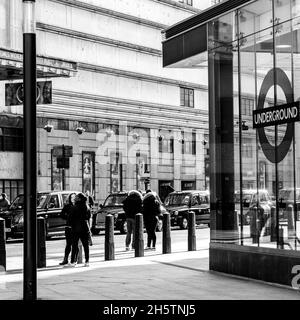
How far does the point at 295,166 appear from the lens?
11.3 m

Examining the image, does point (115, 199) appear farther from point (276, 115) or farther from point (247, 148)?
point (276, 115)

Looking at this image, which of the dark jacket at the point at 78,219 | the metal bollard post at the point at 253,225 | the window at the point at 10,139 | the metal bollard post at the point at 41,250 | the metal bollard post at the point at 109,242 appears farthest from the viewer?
the window at the point at 10,139

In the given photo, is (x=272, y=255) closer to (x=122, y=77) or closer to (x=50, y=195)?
(x=50, y=195)

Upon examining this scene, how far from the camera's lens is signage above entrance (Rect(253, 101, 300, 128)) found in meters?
11.1

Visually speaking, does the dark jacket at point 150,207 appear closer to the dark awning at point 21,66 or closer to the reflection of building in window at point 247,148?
the dark awning at point 21,66

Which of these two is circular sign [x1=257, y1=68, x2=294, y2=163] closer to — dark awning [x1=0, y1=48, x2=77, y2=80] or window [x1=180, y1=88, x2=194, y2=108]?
dark awning [x1=0, y1=48, x2=77, y2=80]

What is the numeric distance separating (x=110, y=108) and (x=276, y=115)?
29891 millimetres

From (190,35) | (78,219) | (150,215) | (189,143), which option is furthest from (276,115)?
(189,143)

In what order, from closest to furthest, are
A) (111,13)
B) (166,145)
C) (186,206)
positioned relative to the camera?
(186,206)
(111,13)
(166,145)

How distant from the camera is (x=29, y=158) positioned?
8.71 metres

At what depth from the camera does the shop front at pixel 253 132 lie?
11305 mm

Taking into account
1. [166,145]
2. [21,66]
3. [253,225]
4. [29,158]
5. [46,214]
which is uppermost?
[21,66]

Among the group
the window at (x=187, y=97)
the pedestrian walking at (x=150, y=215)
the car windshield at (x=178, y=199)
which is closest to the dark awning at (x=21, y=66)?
the pedestrian walking at (x=150, y=215)

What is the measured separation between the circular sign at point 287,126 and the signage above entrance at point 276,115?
0.09 metres
